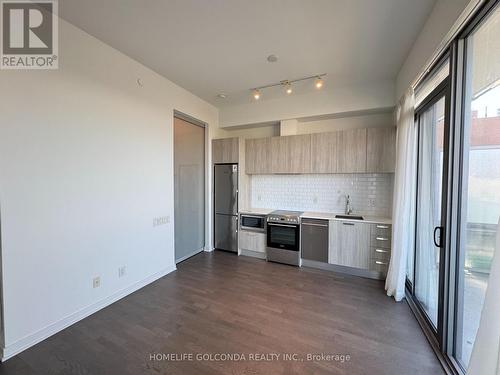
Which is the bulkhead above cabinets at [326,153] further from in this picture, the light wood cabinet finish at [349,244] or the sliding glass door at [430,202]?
the light wood cabinet finish at [349,244]

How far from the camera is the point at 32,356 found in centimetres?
183

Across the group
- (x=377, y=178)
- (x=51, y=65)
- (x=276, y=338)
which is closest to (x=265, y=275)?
(x=276, y=338)

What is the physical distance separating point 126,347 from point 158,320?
0.40 m

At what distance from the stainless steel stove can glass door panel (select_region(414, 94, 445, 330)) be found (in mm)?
1691

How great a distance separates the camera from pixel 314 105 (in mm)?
3818

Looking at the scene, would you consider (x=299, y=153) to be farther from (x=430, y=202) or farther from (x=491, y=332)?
(x=491, y=332)

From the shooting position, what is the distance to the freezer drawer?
437 centimetres

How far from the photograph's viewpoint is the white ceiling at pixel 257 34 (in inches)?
75.8

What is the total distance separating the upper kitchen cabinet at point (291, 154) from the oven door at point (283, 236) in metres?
1.08

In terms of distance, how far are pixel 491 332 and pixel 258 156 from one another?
375 cm

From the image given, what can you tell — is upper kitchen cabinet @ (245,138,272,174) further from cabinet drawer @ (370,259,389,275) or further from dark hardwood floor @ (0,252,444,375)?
cabinet drawer @ (370,259,389,275)

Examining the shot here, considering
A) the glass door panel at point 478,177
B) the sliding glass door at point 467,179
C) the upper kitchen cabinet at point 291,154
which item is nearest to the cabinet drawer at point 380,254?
the sliding glass door at point 467,179

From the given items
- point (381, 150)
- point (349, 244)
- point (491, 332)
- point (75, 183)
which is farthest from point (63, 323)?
point (381, 150)

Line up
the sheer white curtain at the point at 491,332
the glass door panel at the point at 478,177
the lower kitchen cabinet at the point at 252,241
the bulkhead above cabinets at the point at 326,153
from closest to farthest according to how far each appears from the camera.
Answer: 1. the sheer white curtain at the point at 491,332
2. the glass door panel at the point at 478,177
3. the bulkhead above cabinets at the point at 326,153
4. the lower kitchen cabinet at the point at 252,241
